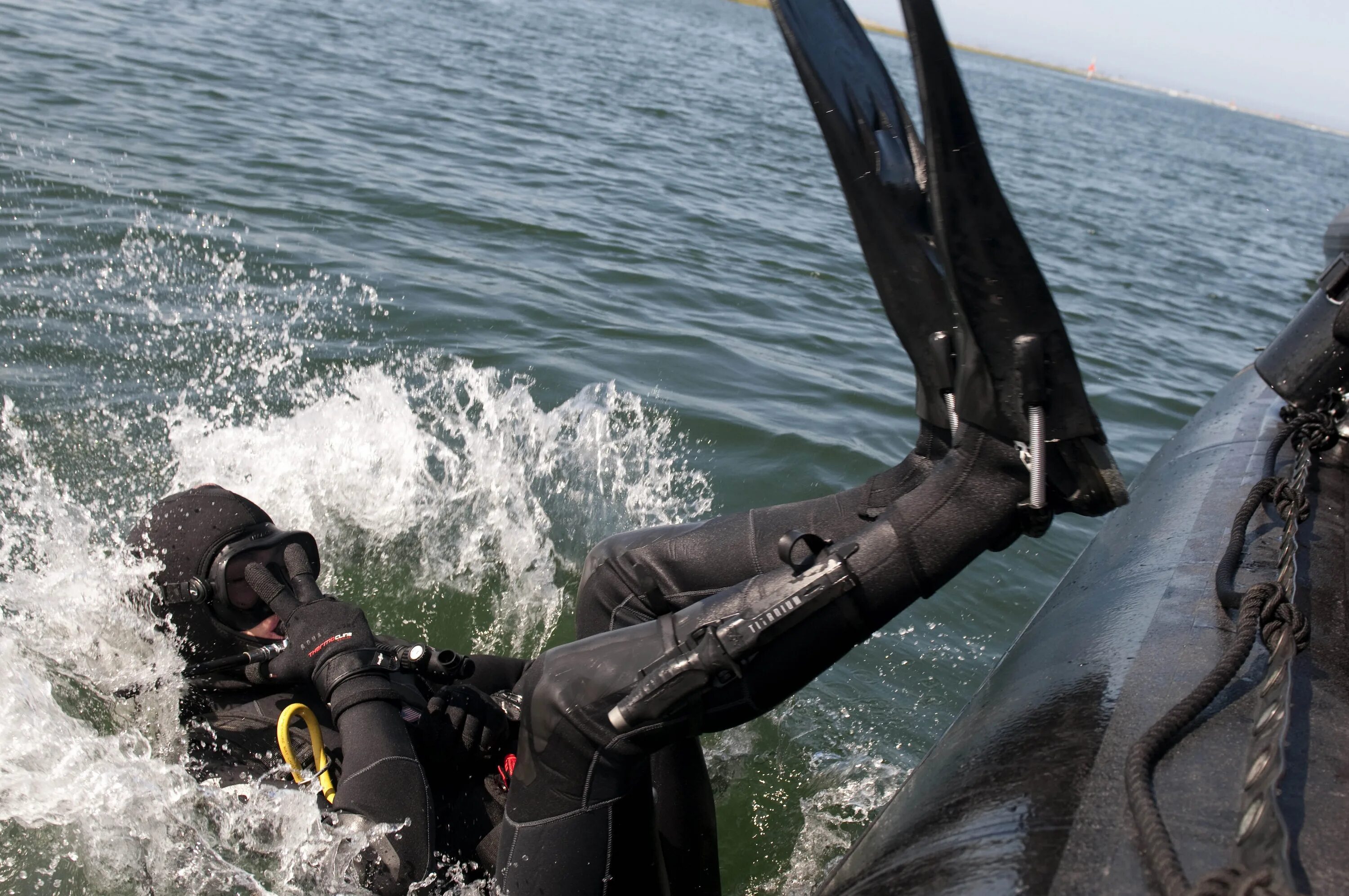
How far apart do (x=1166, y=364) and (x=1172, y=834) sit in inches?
353

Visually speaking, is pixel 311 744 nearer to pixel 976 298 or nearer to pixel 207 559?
pixel 207 559

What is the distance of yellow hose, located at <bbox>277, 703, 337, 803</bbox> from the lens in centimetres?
284

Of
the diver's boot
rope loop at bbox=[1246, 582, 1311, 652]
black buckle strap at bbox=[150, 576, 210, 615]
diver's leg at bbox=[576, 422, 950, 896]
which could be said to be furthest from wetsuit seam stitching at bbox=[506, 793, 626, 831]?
rope loop at bbox=[1246, 582, 1311, 652]

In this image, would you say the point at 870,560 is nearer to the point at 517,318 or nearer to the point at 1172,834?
the point at 1172,834

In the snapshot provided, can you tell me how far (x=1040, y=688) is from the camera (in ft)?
7.80

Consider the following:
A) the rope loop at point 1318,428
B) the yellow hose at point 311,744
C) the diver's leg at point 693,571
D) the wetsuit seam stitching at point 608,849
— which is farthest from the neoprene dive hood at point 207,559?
the rope loop at point 1318,428

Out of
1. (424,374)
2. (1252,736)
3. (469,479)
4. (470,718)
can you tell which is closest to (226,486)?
(469,479)

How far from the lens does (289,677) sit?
2.88m

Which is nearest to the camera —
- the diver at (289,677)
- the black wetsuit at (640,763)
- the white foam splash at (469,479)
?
the black wetsuit at (640,763)

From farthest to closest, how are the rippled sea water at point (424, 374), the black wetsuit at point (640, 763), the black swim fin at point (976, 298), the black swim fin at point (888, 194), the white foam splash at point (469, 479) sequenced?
the white foam splash at point (469, 479)
the rippled sea water at point (424, 374)
the black wetsuit at point (640, 763)
the black swim fin at point (888, 194)
the black swim fin at point (976, 298)

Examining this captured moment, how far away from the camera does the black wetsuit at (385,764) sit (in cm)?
260

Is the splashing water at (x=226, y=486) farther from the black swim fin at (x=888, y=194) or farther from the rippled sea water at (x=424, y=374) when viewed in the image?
the black swim fin at (x=888, y=194)

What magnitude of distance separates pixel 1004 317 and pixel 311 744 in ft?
6.71

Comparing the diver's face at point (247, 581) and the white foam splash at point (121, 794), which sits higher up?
the diver's face at point (247, 581)
